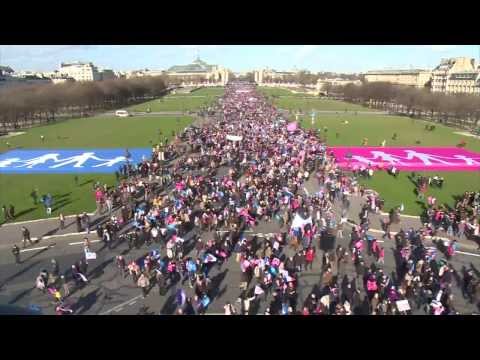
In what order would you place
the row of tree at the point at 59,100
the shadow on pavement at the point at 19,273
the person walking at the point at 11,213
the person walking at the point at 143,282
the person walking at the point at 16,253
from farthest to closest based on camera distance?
the row of tree at the point at 59,100 < the person walking at the point at 11,213 < the person walking at the point at 16,253 < the shadow on pavement at the point at 19,273 < the person walking at the point at 143,282

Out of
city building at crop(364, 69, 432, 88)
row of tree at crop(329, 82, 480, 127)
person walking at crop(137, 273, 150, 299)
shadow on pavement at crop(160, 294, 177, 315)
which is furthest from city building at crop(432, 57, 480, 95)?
person walking at crop(137, 273, 150, 299)

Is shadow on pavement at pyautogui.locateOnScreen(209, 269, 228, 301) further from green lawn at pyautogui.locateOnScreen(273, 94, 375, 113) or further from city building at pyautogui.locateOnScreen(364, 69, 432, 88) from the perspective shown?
city building at pyautogui.locateOnScreen(364, 69, 432, 88)

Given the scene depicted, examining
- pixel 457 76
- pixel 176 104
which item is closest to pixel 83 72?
pixel 176 104

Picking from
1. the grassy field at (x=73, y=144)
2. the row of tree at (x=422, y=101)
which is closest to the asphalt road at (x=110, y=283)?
the grassy field at (x=73, y=144)

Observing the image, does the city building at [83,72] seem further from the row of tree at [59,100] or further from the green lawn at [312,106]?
the green lawn at [312,106]
